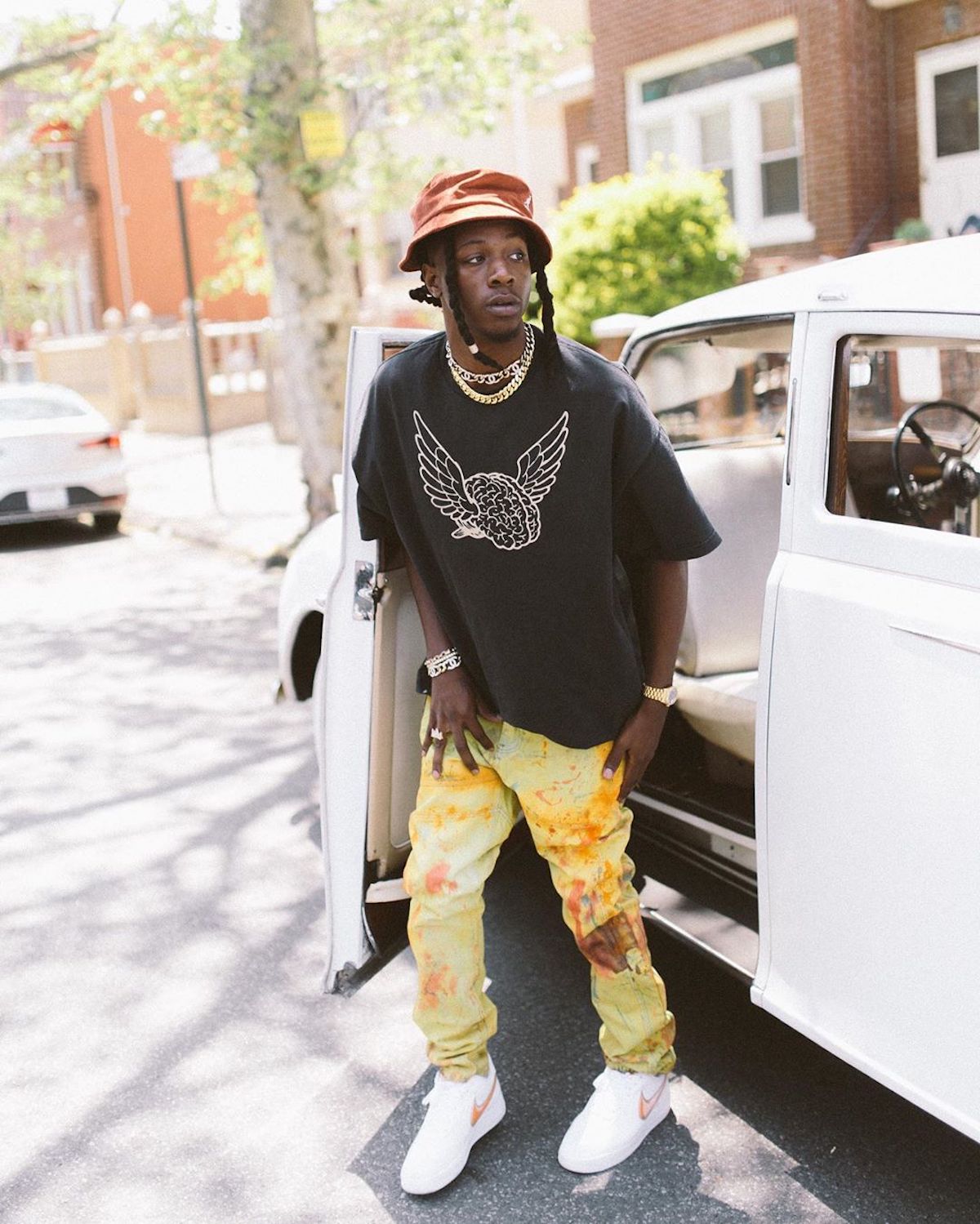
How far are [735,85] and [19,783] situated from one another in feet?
39.5

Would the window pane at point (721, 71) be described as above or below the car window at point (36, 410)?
above

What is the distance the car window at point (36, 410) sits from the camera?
12305mm

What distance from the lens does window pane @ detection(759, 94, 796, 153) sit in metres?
14.6

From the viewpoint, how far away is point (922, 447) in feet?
13.6

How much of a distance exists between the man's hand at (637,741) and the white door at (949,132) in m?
11.1

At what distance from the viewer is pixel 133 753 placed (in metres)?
5.93

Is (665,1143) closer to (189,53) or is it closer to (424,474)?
(424,474)

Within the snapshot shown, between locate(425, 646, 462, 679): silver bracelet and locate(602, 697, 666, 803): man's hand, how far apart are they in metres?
0.37

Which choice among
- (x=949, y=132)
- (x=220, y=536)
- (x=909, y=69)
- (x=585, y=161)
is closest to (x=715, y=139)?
(x=909, y=69)

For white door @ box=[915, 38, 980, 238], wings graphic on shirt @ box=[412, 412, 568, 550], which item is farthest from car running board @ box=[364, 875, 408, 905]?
white door @ box=[915, 38, 980, 238]

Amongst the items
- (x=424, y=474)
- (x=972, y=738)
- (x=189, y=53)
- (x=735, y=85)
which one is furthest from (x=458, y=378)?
(x=735, y=85)

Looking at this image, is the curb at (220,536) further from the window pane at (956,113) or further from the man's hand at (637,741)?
the man's hand at (637,741)

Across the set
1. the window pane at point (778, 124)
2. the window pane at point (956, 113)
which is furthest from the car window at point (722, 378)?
the window pane at point (778, 124)

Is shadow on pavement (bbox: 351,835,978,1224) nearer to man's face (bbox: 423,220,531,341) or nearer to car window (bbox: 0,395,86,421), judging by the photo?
man's face (bbox: 423,220,531,341)
